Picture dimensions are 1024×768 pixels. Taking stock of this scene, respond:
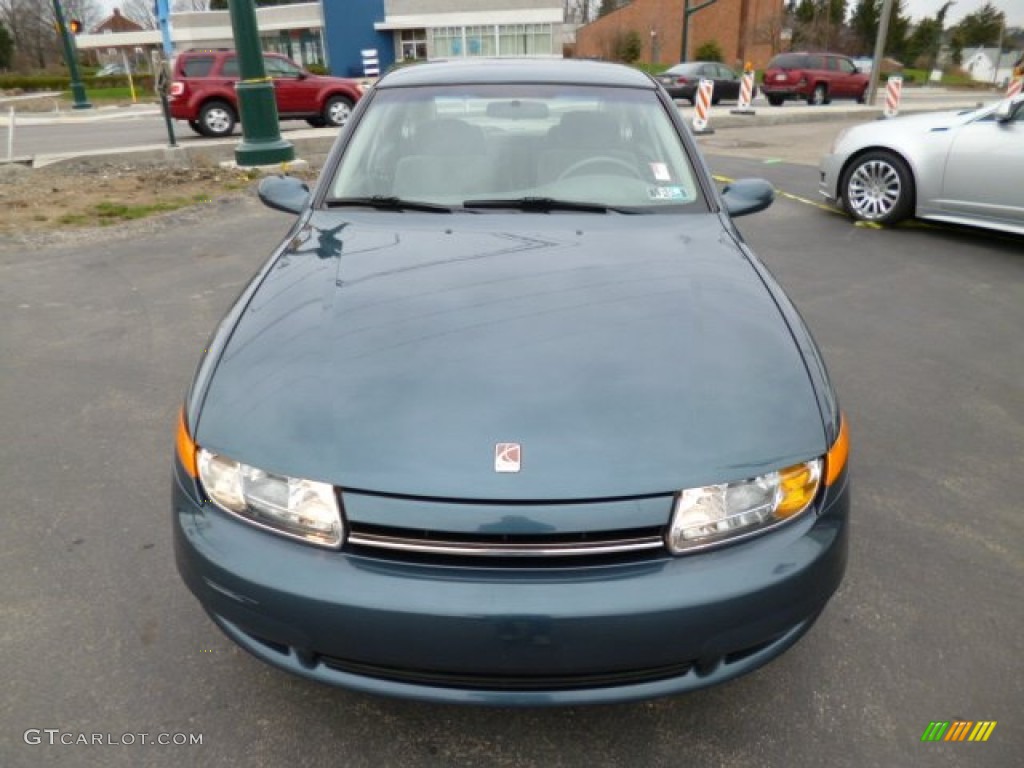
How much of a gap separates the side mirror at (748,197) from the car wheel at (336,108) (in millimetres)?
14633

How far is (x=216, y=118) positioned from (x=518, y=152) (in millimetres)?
14118

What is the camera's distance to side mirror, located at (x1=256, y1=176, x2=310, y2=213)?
10.7ft

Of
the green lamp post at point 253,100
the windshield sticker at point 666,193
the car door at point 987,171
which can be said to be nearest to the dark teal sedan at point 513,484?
the windshield sticker at point 666,193

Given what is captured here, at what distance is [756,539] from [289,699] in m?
1.34

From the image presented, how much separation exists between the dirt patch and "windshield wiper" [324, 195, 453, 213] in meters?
5.67

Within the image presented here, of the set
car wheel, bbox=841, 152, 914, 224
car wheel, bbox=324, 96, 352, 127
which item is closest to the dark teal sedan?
car wheel, bbox=841, 152, 914, 224

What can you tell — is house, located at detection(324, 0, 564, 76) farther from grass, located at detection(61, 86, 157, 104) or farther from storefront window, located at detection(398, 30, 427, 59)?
grass, located at detection(61, 86, 157, 104)

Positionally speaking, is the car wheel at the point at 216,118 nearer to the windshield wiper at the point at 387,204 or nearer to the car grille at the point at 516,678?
the windshield wiper at the point at 387,204

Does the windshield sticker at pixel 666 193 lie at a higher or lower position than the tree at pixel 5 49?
lower

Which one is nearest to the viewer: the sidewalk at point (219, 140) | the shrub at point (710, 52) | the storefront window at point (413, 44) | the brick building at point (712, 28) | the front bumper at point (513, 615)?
the front bumper at point (513, 615)

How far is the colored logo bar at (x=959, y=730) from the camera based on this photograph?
1988mm

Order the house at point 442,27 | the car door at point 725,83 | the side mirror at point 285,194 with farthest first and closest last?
the house at point 442,27
the car door at point 725,83
the side mirror at point 285,194

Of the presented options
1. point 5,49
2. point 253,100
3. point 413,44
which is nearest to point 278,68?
point 253,100

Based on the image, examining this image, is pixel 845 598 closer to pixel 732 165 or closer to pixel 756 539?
pixel 756 539
